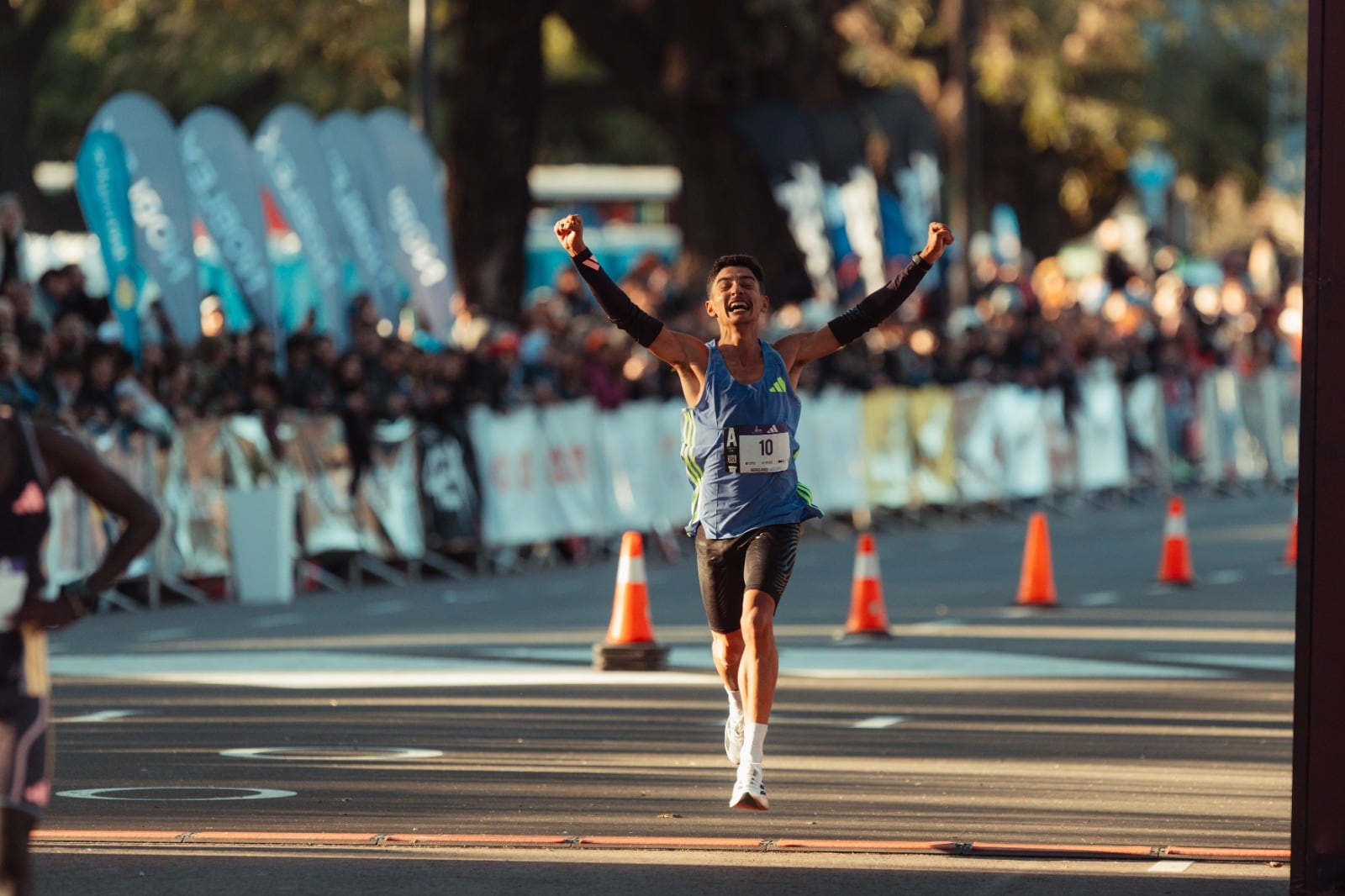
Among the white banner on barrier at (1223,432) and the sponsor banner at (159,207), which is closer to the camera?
the sponsor banner at (159,207)

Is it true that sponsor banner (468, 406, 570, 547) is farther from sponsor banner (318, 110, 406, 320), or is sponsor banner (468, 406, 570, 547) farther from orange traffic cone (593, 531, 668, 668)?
orange traffic cone (593, 531, 668, 668)

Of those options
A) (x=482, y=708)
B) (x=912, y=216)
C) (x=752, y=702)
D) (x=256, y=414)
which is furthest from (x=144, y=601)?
(x=912, y=216)

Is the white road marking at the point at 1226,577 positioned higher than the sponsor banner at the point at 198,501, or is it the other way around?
the sponsor banner at the point at 198,501

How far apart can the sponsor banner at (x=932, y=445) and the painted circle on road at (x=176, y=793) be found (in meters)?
17.3

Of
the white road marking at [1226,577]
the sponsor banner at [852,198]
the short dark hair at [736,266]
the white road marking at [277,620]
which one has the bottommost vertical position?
the white road marking at [277,620]

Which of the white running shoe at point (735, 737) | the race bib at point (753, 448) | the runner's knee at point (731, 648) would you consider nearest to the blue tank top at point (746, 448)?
the race bib at point (753, 448)

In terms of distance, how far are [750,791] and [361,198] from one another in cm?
1389

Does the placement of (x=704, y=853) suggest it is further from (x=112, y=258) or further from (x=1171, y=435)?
(x=1171, y=435)

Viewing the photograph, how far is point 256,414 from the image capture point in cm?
1936

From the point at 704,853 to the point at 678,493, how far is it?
14674 millimetres

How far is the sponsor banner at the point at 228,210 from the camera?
20.5 metres

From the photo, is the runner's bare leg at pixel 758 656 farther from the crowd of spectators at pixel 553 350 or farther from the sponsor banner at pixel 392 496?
the sponsor banner at pixel 392 496

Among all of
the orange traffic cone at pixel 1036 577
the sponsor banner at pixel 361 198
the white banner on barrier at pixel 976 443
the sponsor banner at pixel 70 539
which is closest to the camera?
the sponsor banner at pixel 70 539

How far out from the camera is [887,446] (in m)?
26.5
